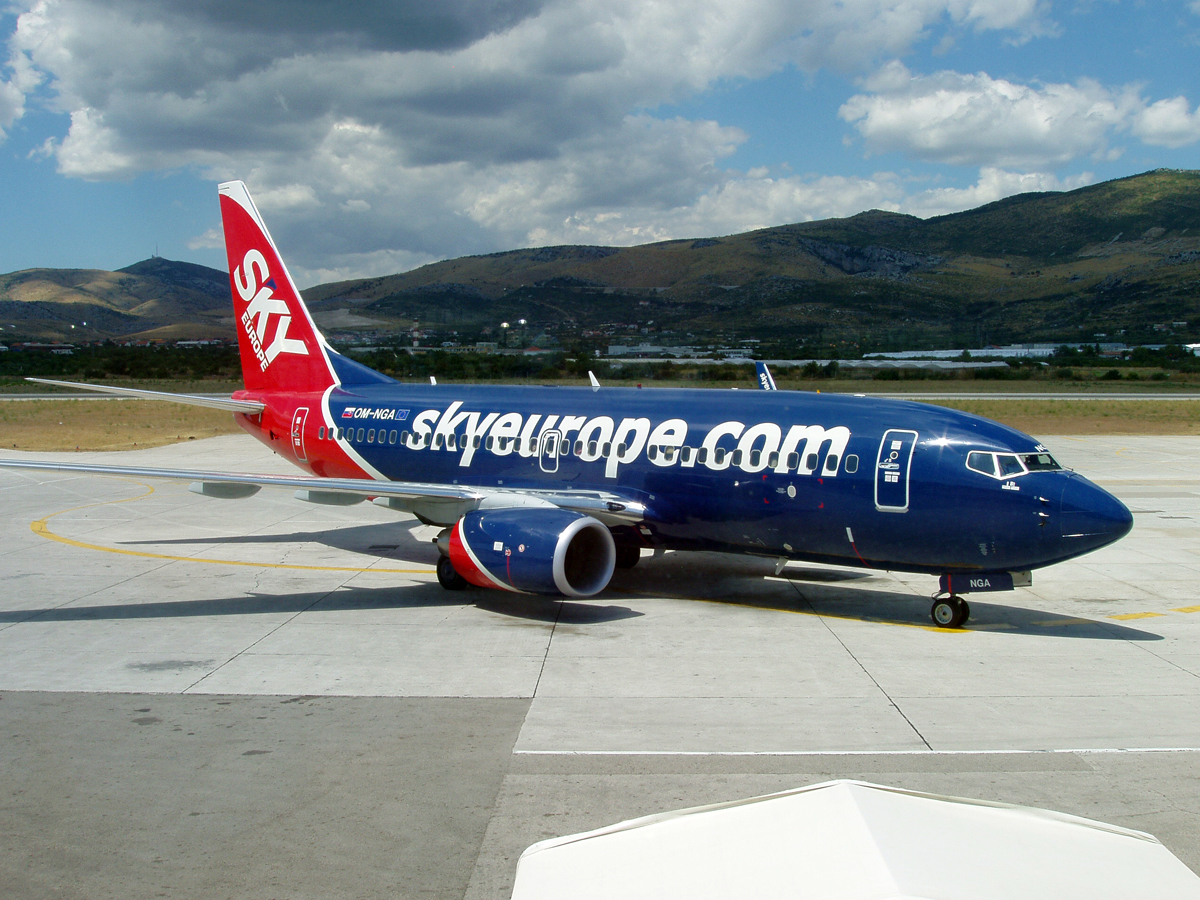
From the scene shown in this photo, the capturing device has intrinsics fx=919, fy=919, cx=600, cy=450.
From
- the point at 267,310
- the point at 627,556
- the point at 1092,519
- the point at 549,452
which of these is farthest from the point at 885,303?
the point at 1092,519

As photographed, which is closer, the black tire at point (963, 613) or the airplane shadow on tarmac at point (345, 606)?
the black tire at point (963, 613)

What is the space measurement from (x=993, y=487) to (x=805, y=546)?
3247 mm

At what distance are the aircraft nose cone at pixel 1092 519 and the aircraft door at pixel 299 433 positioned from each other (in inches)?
688

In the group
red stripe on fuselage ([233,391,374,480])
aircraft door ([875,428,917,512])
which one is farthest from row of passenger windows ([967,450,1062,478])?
red stripe on fuselage ([233,391,374,480])

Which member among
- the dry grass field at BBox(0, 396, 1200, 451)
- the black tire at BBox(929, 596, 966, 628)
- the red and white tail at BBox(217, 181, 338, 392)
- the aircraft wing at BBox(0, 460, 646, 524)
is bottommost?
the black tire at BBox(929, 596, 966, 628)

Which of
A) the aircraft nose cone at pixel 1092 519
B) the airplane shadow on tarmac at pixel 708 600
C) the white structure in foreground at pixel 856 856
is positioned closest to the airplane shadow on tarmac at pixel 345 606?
the airplane shadow on tarmac at pixel 708 600

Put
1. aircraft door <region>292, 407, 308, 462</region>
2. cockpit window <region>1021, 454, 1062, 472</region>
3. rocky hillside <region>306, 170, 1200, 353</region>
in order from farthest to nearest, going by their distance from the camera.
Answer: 1. rocky hillside <region>306, 170, 1200, 353</region>
2. aircraft door <region>292, 407, 308, 462</region>
3. cockpit window <region>1021, 454, 1062, 472</region>

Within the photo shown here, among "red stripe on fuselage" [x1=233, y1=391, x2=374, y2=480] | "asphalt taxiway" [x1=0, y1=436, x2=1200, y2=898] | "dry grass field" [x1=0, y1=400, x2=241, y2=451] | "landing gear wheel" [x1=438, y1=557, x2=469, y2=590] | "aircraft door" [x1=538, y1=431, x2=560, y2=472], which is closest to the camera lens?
"asphalt taxiway" [x1=0, y1=436, x2=1200, y2=898]

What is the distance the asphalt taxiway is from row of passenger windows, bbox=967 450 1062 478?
8.90ft

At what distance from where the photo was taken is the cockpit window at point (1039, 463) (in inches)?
574

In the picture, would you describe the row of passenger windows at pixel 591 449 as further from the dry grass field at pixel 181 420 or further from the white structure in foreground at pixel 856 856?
the dry grass field at pixel 181 420

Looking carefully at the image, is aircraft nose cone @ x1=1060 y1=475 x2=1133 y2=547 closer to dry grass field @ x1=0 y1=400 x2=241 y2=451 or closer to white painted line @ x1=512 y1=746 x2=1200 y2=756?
white painted line @ x1=512 y1=746 x2=1200 y2=756

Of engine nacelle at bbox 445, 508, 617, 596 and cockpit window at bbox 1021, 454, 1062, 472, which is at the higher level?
cockpit window at bbox 1021, 454, 1062, 472

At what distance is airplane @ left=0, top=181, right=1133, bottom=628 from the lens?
14.6 meters
